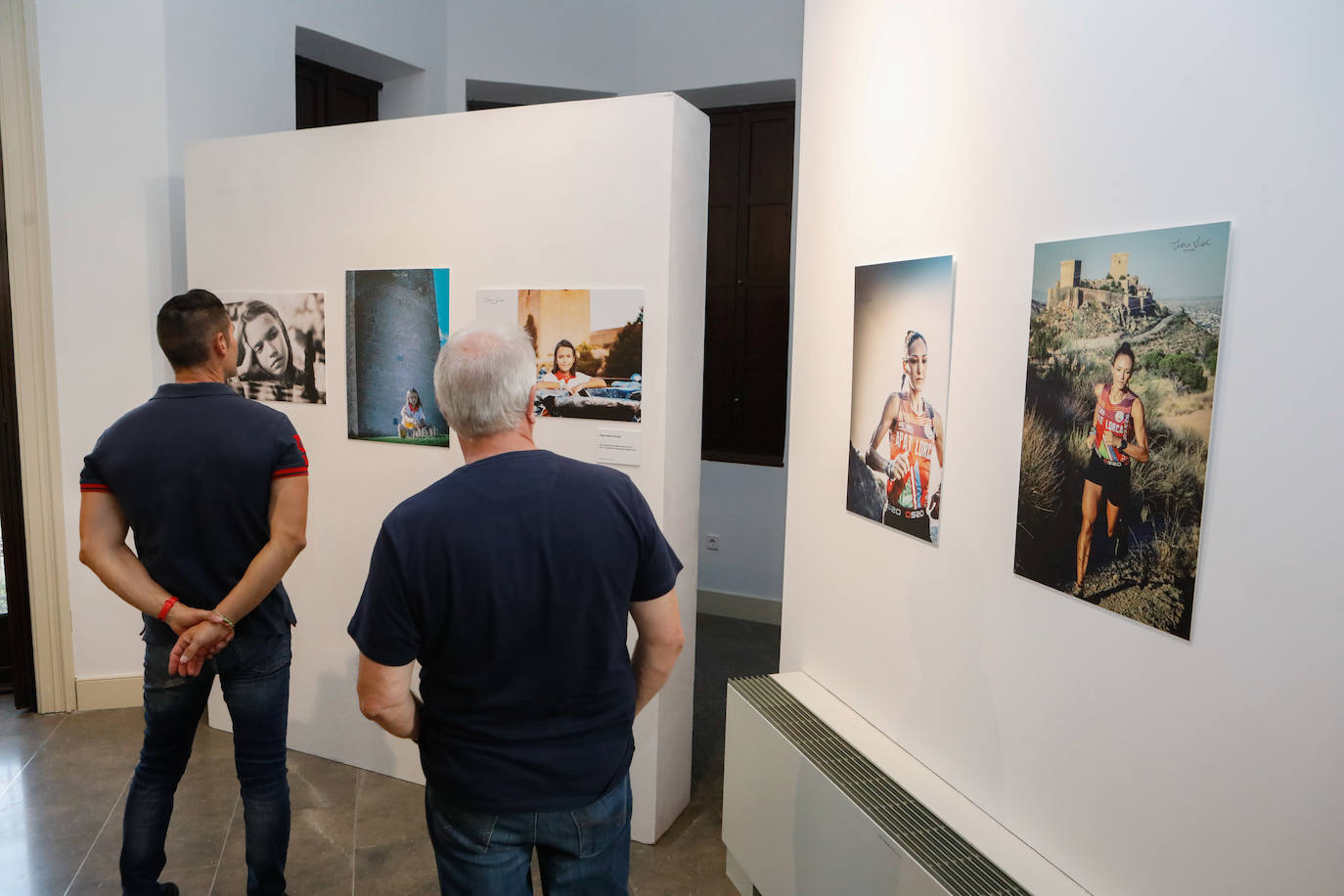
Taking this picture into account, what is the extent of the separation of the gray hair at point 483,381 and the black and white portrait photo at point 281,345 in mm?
2368

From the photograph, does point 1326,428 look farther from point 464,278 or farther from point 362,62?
point 362,62

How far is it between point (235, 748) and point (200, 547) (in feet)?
1.94

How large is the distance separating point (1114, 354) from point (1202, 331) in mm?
195

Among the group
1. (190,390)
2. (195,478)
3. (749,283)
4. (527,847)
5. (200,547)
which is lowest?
(527,847)

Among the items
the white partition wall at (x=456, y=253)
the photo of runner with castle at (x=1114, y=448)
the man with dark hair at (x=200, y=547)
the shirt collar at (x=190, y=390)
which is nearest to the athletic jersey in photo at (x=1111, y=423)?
the photo of runner with castle at (x=1114, y=448)

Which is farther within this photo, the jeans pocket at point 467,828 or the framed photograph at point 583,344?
the framed photograph at point 583,344

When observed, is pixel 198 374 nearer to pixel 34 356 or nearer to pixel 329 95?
pixel 34 356

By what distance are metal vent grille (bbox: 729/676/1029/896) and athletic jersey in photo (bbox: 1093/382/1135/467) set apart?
97 cm

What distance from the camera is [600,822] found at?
1.72 metres

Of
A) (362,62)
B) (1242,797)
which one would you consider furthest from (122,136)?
(1242,797)

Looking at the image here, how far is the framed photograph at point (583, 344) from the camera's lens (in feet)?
10.3

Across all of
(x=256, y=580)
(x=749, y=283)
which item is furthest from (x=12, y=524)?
(x=749, y=283)

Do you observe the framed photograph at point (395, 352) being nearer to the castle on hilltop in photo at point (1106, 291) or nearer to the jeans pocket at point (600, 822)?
the jeans pocket at point (600, 822)

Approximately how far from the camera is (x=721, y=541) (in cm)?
613
